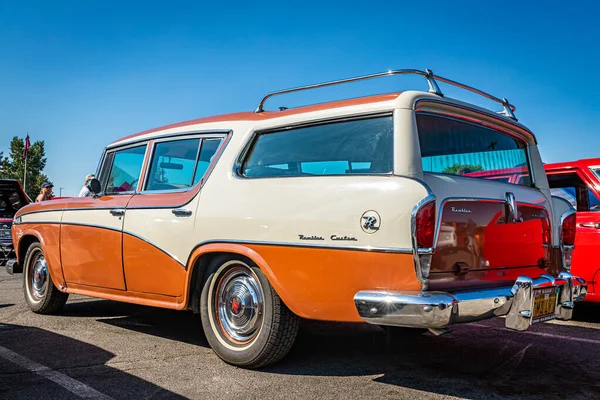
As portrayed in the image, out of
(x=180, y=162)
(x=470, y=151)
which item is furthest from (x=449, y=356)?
(x=180, y=162)

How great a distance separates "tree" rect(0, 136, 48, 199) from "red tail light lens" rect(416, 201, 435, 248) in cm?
7511

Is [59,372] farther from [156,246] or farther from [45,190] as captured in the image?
[45,190]

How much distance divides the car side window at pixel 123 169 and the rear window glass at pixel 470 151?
8.88ft

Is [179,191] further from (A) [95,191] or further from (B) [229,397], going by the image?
(B) [229,397]

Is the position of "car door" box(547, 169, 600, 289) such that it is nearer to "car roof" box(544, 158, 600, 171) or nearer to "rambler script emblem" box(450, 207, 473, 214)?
"car roof" box(544, 158, 600, 171)

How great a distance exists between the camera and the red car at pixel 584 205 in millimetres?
5668

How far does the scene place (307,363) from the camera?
13.5 ft

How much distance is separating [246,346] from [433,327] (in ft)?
4.49

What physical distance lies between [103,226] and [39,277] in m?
1.65

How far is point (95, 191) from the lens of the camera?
5.40 m

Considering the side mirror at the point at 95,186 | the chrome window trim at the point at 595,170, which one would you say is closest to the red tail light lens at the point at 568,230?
the chrome window trim at the point at 595,170

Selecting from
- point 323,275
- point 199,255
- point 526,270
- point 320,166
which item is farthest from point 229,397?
point 526,270

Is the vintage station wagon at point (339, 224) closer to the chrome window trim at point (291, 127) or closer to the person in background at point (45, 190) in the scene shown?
the chrome window trim at point (291, 127)

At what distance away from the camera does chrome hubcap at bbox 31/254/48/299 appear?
A: 239 inches
